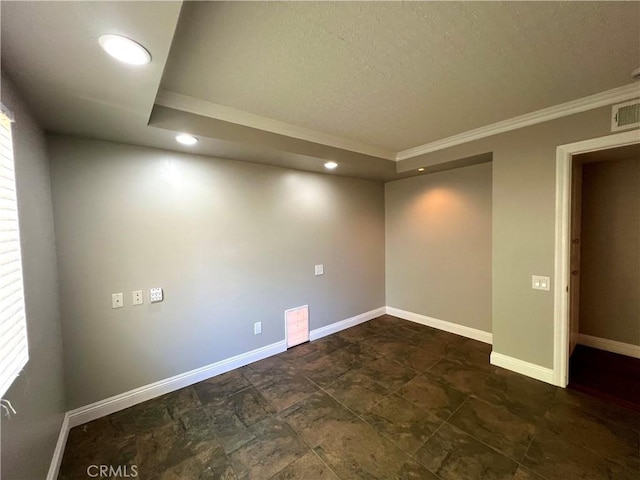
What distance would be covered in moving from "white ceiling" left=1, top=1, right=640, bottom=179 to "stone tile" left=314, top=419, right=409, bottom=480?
8.26 feet

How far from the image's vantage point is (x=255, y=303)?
307 cm

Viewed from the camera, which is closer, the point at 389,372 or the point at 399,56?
the point at 399,56

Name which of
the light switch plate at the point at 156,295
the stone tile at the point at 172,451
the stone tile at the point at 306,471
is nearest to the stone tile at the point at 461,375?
the stone tile at the point at 306,471

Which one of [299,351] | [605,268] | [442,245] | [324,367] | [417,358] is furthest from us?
[442,245]

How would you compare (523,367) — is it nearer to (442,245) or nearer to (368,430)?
(442,245)

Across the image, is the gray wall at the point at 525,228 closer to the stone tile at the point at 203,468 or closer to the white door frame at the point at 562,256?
the white door frame at the point at 562,256

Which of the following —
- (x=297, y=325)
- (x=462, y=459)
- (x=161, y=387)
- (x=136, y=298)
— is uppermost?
(x=136, y=298)

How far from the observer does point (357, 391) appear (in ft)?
8.13

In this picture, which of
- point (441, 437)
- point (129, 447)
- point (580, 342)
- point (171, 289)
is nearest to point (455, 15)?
point (441, 437)

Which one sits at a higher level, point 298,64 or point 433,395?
point 298,64

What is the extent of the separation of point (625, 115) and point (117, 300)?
14.5 feet

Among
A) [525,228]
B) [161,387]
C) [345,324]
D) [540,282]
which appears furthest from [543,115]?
[161,387]

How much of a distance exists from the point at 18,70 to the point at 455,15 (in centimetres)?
216

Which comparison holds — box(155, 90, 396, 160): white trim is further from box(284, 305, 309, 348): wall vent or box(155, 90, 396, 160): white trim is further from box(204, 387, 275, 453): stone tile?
box(204, 387, 275, 453): stone tile
